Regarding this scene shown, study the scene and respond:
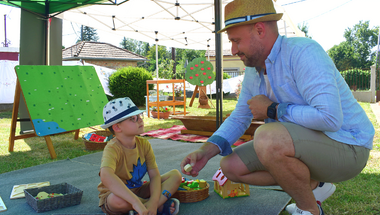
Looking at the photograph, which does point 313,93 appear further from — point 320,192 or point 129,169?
point 129,169

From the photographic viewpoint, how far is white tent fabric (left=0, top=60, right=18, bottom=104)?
883cm

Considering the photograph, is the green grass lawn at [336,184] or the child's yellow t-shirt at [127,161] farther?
the green grass lawn at [336,184]

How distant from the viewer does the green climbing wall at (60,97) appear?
3.39 metres

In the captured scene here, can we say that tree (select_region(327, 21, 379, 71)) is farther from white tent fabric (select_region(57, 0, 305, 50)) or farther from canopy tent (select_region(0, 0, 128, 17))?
canopy tent (select_region(0, 0, 128, 17))

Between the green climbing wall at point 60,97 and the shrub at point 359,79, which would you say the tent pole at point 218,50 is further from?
the shrub at point 359,79

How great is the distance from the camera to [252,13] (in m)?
1.41

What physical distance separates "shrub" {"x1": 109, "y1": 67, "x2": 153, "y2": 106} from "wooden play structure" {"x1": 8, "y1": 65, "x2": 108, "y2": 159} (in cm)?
535

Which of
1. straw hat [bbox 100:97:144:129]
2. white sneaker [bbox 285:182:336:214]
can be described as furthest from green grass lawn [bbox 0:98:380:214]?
straw hat [bbox 100:97:144:129]

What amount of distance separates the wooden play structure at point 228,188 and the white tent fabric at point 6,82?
8.85 meters

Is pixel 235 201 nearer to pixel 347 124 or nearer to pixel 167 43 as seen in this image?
pixel 347 124

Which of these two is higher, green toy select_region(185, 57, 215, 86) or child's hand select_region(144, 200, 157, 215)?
green toy select_region(185, 57, 215, 86)

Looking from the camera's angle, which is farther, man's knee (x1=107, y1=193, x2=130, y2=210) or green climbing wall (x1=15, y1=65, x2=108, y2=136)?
green climbing wall (x1=15, y1=65, x2=108, y2=136)

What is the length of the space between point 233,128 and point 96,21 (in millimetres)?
6531

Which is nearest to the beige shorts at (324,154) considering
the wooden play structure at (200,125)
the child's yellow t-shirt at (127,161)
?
the child's yellow t-shirt at (127,161)
